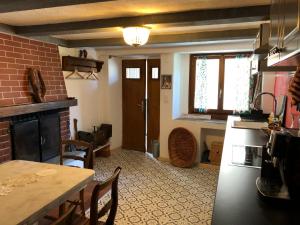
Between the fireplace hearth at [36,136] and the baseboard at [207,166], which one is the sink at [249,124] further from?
the fireplace hearth at [36,136]

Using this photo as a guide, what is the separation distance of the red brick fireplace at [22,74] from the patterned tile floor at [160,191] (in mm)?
1253

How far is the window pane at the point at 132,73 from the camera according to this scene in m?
5.25

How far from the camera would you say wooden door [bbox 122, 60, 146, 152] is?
523 centimetres

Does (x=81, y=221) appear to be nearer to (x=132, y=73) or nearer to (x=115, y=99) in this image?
(x=115, y=99)

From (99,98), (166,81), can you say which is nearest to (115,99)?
(99,98)

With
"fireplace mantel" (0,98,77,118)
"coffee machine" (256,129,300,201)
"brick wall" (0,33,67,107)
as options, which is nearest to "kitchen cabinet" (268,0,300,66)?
"coffee machine" (256,129,300,201)

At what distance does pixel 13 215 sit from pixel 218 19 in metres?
2.07

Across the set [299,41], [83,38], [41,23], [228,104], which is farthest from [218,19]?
[228,104]

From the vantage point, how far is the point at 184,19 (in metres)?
2.26

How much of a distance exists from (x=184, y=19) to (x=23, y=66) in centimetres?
221

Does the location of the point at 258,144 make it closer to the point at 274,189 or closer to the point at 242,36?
the point at 274,189

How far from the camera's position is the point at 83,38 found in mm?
3818

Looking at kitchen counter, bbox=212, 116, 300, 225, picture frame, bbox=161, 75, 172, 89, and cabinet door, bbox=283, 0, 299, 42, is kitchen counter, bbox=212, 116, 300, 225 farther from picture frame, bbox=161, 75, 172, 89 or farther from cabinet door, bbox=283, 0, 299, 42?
picture frame, bbox=161, 75, 172, 89

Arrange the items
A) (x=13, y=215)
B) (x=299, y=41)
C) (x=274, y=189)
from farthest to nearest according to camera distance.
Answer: (x=13, y=215) < (x=274, y=189) < (x=299, y=41)
